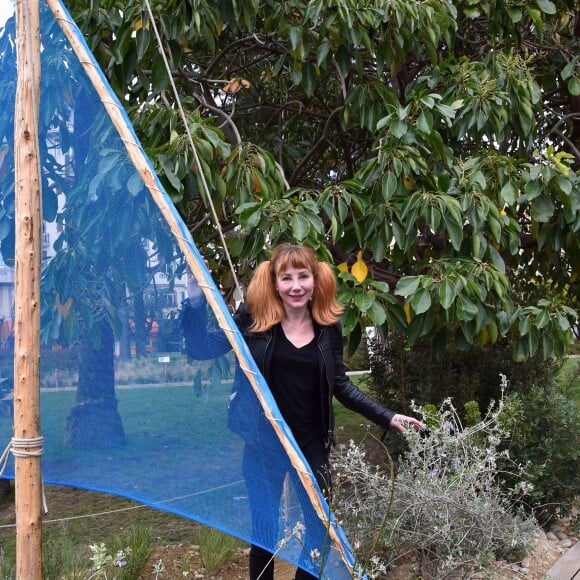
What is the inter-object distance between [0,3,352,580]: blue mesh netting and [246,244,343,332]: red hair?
1.42ft

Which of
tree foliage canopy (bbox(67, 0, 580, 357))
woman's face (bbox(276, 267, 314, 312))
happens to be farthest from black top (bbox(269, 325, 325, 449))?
tree foliage canopy (bbox(67, 0, 580, 357))

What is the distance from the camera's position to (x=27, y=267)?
2580mm

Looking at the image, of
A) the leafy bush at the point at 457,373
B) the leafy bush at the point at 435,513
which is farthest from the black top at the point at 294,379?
the leafy bush at the point at 457,373

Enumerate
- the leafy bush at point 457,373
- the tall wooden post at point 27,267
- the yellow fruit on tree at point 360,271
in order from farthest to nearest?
the leafy bush at point 457,373 → the yellow fruit on tree at point 360,271 → the tall wooden post at point 27,267

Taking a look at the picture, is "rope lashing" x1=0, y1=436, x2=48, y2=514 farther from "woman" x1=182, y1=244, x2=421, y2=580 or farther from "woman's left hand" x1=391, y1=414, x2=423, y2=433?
"woman's left hand" x1=391, y1=414, x2=423, y2=433

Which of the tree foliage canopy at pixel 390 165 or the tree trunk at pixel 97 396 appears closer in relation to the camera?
the tree trunk at pixel 97 396

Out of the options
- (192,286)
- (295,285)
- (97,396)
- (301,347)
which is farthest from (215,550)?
(192,286)

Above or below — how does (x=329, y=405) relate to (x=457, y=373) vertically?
above

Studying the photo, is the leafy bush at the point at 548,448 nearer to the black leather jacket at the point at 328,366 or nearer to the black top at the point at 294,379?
the black leather jacket at the point at 328,366

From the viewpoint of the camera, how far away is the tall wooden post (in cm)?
256

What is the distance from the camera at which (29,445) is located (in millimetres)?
2576

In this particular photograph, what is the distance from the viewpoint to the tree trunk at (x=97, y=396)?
271 centimetres

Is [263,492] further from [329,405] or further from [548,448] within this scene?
[548,448]

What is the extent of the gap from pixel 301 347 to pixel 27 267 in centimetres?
113
